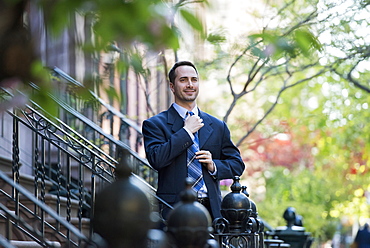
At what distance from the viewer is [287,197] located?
21.4 meters

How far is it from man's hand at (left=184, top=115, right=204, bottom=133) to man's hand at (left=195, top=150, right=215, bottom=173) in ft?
0.61

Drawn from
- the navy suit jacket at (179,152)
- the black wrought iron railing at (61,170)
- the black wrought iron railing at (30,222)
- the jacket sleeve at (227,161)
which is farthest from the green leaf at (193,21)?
the black wrought iron railing at (61,170)

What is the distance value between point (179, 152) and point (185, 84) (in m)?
0.60

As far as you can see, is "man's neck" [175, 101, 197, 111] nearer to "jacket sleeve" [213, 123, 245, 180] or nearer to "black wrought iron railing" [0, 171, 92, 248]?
"jacket sleeve" [213, 123, 245, 180]

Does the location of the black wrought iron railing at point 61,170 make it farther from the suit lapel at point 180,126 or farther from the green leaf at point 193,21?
the green leaf at point 193,21

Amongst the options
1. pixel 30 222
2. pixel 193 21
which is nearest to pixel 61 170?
pixel 30 222

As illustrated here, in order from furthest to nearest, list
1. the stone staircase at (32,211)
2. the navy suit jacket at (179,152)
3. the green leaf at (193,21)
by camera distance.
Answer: the stone staircase at (32,211), the navy suit jacket at (179,152), the green leaf at (193,21)

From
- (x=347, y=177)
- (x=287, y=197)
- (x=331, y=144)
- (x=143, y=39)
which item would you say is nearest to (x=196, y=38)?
(x=143, y=39)

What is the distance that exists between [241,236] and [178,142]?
0.88 metres

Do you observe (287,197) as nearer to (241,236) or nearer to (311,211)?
(311,211)

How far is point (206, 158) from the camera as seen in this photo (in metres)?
5.75

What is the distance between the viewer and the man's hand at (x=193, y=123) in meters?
5.73

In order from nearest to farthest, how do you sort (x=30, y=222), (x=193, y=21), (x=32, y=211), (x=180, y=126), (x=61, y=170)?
1. (x=193, y=21)
2. (x=180, y=126)
3. (x=30, y=222)
4. (x=32, y=211)
5. (x=61, y=170)

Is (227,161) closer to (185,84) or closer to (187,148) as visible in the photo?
(187,148)
